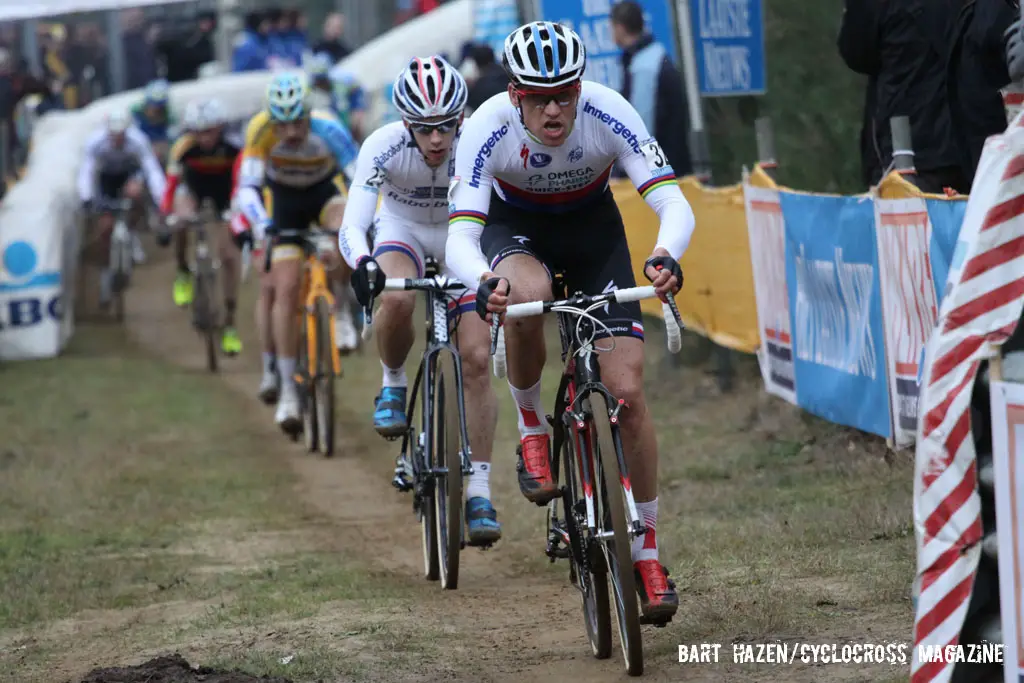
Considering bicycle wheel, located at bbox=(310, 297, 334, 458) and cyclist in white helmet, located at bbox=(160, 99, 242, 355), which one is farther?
cyclist in white helmet, located at bbox=(160, 99, 242, 355)

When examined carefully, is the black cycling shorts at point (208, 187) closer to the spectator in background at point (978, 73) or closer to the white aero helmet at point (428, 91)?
the white aero helmet at point (428, 91)

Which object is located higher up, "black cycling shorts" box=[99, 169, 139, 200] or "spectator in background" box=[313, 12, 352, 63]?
"spectator in background" box=[313, 12, 352, 63]

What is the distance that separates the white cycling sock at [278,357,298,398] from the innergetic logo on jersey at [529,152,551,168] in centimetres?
593

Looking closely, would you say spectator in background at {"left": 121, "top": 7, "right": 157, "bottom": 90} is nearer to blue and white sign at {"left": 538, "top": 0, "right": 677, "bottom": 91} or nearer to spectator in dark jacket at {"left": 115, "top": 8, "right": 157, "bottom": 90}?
spectator in dark jacket at {"left": 115, "top": 8, "right": 157, "bottom": 90}

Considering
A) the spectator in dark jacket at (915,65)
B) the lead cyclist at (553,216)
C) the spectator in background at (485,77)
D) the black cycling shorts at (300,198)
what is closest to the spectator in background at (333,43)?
the spectator in background at (485,77)

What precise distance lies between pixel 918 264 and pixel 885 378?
881mm

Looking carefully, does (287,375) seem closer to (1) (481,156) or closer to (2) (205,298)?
(2) (205,298)

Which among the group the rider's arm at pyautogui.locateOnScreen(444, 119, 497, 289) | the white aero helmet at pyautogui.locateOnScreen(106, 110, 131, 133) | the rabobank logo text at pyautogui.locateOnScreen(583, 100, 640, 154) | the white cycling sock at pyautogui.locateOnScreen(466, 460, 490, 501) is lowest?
the white cycling sock at pyautogui.locateOnScreen(466, 460, 490, 501)

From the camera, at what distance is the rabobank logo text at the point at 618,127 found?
612 cm

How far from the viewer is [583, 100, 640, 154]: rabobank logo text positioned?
241 inches

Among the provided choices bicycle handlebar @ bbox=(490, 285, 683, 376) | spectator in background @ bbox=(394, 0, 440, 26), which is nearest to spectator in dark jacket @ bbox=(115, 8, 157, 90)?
spectator in background @ bbox=(394, 0, 440, 26)

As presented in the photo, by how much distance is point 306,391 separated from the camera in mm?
11680

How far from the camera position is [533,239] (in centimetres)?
634

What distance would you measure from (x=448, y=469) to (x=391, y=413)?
3.29 ft
